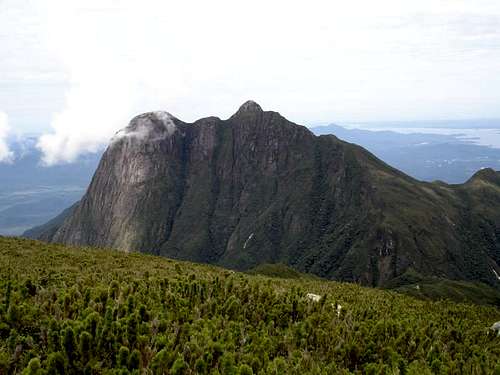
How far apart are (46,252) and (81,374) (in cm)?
2978

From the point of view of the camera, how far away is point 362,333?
1805 centimetres

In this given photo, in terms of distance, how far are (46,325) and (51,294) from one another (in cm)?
430

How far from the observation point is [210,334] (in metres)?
15.2

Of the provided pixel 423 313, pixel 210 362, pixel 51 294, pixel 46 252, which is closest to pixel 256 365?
pixel 210 362

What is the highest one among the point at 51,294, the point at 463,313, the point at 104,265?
the point at 51,294

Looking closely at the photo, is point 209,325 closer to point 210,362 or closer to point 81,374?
point 210,362

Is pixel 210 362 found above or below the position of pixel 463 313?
above

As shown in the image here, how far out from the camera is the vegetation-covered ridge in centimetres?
1266

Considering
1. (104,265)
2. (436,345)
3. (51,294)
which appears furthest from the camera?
(104,265)

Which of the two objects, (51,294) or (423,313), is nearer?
(51,294)

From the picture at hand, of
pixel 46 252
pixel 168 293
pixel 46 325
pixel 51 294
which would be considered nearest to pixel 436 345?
pixel 168 293

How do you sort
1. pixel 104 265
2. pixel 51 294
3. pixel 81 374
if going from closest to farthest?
pixel 81 374
pixel 51 294
pixel 104 265

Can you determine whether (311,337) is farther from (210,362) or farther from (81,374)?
(81,374)

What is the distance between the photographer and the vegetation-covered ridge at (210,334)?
12656 millimetres
